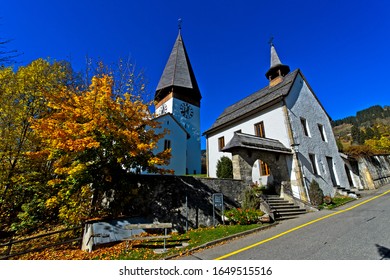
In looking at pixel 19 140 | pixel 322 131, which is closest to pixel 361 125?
pixel 322 131

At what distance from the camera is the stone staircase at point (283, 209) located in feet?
33.3

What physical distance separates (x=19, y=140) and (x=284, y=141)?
17793mm

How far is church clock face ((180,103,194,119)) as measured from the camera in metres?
32.1

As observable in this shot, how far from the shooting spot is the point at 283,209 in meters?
10.9

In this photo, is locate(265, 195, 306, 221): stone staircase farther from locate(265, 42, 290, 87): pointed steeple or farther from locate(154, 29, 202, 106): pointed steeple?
locate(154, 29, 202, 106): pointed steeple

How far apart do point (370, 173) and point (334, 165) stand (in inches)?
280

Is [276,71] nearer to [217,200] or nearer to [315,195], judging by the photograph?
[315,195]

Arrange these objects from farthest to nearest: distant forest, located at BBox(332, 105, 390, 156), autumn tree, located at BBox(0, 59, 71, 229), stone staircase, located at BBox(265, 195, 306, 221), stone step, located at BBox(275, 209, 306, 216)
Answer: distant forest, located at BBox(332, 105, 390, 156) < stone step, located at BBox(275, 209, 306, 216) < stone staircase, located at BBox(265, 195, 306, 221) < autumn tree, located at BBox(0, 59, 71, 229)

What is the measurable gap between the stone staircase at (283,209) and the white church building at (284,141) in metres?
1.79

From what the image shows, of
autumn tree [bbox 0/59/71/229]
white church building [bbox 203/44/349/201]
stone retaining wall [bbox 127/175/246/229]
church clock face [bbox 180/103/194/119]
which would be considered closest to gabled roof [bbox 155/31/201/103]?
church clock face [bbox 180/103/194/119]

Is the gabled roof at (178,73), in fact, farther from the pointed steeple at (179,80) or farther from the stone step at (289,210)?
the stone step at (289,210)
